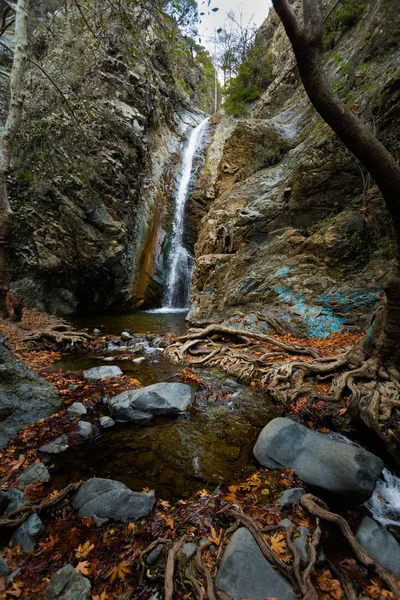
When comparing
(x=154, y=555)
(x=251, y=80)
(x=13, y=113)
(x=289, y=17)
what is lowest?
(x=154, y=555)

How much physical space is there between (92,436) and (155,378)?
2.25 m

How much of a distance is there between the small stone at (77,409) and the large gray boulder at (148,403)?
400mm

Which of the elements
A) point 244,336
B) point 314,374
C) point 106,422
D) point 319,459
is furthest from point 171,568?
point 244,336

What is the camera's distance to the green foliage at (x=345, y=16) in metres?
11.6

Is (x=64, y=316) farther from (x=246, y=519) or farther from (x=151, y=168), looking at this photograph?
(x=246, y=519)

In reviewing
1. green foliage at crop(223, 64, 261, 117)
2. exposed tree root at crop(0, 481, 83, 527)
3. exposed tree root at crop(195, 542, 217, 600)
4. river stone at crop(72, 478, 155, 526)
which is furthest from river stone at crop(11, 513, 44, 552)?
green foliage at crop(223, 64, 261, 117)

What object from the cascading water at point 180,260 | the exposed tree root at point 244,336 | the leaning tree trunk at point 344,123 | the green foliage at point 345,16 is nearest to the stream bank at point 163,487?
the exposed tree root at point 244,336

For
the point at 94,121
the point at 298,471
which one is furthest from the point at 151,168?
the point at 298,471

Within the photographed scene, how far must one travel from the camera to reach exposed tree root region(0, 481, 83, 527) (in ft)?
6.84

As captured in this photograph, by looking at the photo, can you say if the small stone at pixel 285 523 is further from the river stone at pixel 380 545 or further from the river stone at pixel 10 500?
the river stone at pixel 10 500

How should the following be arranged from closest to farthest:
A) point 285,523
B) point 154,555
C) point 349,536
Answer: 1. point 154,555
2. point 349,536
3. point 285,523

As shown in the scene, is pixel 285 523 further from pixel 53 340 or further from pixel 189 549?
pixel 53 340

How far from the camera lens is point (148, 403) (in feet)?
14.1

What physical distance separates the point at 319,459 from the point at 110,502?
2.28m
